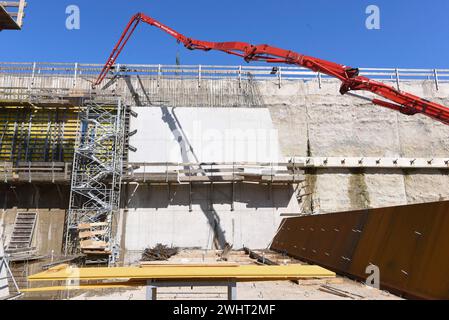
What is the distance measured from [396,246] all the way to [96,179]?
656 inches


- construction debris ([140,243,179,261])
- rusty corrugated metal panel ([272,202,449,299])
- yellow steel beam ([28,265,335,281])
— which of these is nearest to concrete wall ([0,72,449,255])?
construction debris ([140,243,179,261])

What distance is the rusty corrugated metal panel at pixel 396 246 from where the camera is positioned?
17.7 feet

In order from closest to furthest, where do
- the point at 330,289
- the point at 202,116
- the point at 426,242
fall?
the point at 426,242, the point at 330,289, the point at 202,116

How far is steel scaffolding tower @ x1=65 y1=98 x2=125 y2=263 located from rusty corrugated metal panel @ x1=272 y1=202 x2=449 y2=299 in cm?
1228

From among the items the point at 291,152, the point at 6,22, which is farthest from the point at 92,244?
the point at 291,152

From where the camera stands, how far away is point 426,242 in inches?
227

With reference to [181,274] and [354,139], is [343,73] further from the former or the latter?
[181,274]

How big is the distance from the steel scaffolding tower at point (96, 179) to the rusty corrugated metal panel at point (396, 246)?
12275 millimetres

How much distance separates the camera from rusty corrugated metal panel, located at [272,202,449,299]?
5.41 meters

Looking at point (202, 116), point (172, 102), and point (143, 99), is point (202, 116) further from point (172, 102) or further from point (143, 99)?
point (143, 99)

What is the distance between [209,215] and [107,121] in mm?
8508

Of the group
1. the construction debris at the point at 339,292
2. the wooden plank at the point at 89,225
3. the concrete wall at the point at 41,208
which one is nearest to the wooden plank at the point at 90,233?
the wooden plank at the point at 89,225

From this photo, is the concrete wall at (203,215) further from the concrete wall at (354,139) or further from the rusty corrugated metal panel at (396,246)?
the rusty corrugated metal panel at (396,246)

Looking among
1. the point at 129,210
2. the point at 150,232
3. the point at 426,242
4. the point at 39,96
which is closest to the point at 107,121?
the point at 39,96
